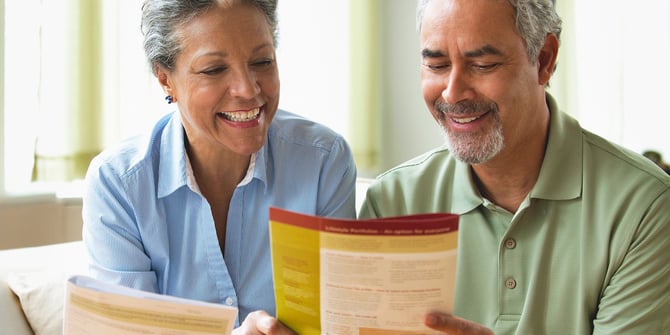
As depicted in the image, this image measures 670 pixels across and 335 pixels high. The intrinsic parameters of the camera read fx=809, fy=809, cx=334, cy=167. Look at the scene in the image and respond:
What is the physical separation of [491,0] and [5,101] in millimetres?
2765

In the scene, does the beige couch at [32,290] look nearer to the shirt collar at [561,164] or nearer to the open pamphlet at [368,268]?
the open pamphlet at [368,268]

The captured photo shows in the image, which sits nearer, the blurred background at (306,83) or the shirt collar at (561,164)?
the shirt collar at (561,164)

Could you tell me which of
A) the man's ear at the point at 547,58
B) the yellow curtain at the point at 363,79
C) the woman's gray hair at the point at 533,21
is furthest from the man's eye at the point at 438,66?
the yellow curtain at the point at 363,79

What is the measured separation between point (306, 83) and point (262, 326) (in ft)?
11.4

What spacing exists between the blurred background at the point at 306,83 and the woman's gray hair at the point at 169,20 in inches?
48.1

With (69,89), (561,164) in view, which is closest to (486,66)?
(561,164)

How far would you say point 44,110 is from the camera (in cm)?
384

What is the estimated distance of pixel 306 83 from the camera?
15.9 ft

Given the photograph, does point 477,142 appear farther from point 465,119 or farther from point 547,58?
point 547,58

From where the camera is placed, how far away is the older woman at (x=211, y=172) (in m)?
1.71

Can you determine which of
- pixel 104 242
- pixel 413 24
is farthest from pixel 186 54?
pixel 413 24

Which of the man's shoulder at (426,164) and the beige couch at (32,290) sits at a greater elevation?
the man's shoulder at (426,164)

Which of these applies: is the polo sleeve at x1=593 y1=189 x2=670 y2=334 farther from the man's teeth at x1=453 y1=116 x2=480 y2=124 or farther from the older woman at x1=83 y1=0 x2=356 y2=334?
the older woman at x1=83 y1=0 x2=356 y2=334

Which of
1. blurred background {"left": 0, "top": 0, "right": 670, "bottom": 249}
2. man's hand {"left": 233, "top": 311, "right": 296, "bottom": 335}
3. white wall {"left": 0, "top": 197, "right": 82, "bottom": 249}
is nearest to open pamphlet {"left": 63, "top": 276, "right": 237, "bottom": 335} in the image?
man's hand {"left": 233, "top": 311, "right": 296, "bottom": 335}
